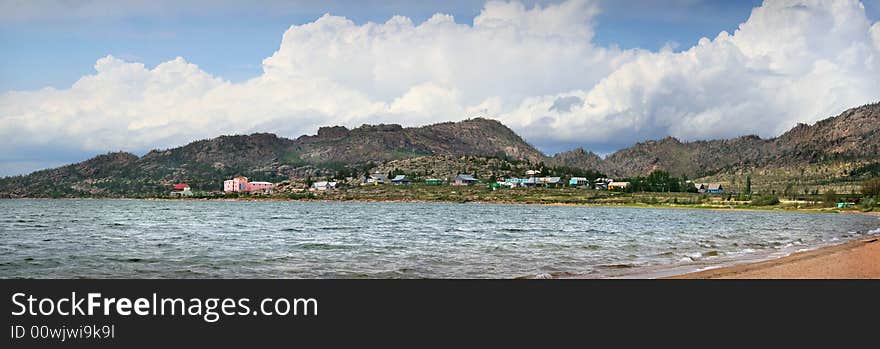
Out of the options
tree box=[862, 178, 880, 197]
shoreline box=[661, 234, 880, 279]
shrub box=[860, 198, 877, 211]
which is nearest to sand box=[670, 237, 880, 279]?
shoreline box=[661, 234, 880, 279]

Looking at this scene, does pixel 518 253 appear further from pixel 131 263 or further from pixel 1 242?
pixel 1 242

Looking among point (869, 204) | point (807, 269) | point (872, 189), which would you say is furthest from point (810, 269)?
point (872, 189)
